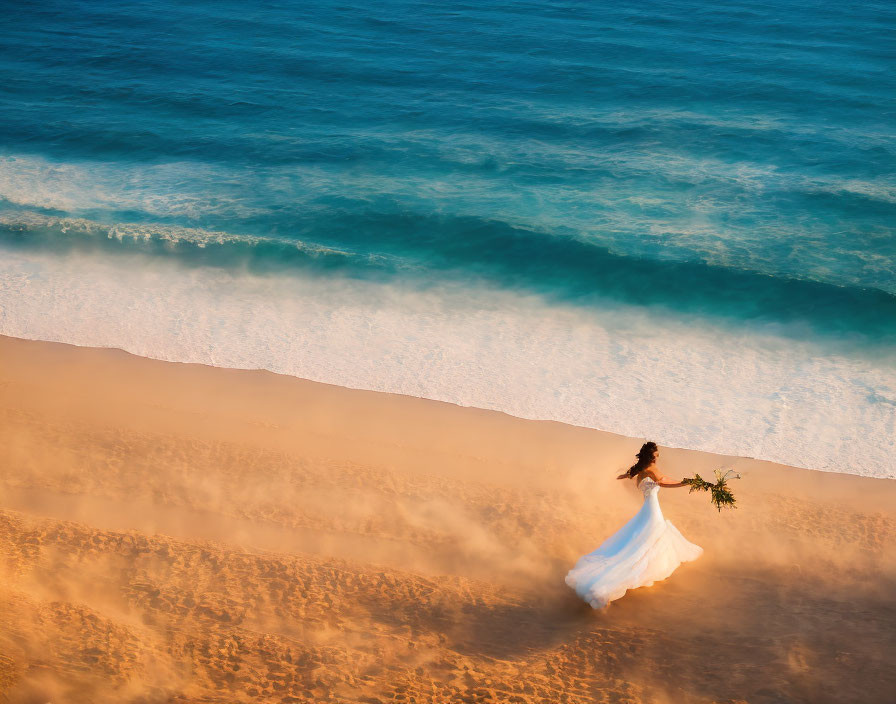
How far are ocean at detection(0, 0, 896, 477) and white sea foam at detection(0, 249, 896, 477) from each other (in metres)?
0.07

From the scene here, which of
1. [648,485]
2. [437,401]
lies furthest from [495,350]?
[648,485]

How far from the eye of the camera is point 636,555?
344 inches

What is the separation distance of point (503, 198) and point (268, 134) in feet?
28.9

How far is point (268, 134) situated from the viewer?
2533 centimetres

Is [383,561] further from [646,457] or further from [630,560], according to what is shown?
[646,457]

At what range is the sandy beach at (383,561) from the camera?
25.9ft

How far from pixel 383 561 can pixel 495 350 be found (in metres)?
6.05

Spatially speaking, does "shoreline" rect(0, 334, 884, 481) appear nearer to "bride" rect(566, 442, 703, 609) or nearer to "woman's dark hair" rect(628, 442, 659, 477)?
"bride" rect(566, 442, 703, 609)

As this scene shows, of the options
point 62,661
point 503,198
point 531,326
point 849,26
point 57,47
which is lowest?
point 62,661

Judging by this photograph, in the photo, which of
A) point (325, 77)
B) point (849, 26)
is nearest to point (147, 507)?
point (325, 77)

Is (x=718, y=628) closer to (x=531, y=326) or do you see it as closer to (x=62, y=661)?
(x=62, y=661)

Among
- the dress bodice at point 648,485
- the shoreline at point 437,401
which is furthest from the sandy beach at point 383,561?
the dress bodice at point 648,485

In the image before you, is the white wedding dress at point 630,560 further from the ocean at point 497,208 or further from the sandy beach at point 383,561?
the ocean at point 497,208

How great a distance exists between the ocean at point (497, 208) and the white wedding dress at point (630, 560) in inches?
139
